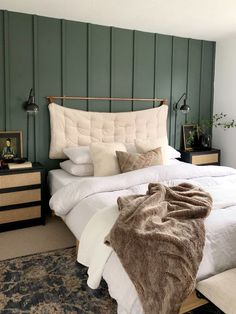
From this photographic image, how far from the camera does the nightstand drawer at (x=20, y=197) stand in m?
3.05

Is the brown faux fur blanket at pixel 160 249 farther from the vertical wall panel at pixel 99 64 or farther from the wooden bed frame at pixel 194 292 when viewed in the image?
the vertical wall panel at pixel 99 64

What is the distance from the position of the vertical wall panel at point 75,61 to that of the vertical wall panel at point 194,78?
5.72 feet

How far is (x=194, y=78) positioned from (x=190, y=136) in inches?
36.3

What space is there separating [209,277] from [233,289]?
20 centimetres

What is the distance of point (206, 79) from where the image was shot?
470 centimetres

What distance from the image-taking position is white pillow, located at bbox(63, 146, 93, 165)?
3.31m

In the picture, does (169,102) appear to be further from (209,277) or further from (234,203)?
(209,277)

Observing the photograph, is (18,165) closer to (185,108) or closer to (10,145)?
(10,145)

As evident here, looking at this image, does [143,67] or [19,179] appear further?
[143,67]

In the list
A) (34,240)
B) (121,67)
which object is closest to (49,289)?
(34,240)

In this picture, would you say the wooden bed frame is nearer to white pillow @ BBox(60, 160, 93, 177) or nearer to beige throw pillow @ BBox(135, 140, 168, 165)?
beige throw pillow @ BBox(135, 140, 168, 165)

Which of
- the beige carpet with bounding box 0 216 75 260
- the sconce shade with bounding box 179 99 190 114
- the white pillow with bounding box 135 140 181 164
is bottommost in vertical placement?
the beige carpet with bounding box 0 216 75 260

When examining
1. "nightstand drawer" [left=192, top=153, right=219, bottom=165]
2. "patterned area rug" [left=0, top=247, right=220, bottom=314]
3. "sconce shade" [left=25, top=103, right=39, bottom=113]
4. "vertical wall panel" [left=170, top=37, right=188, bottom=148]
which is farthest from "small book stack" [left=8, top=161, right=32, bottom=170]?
"nightstand drawer" [left=192, top=153, right=219, bottom=165]

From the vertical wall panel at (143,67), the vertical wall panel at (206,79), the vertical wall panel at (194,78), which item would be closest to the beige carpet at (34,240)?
the vertical wall panel at (143,67)
